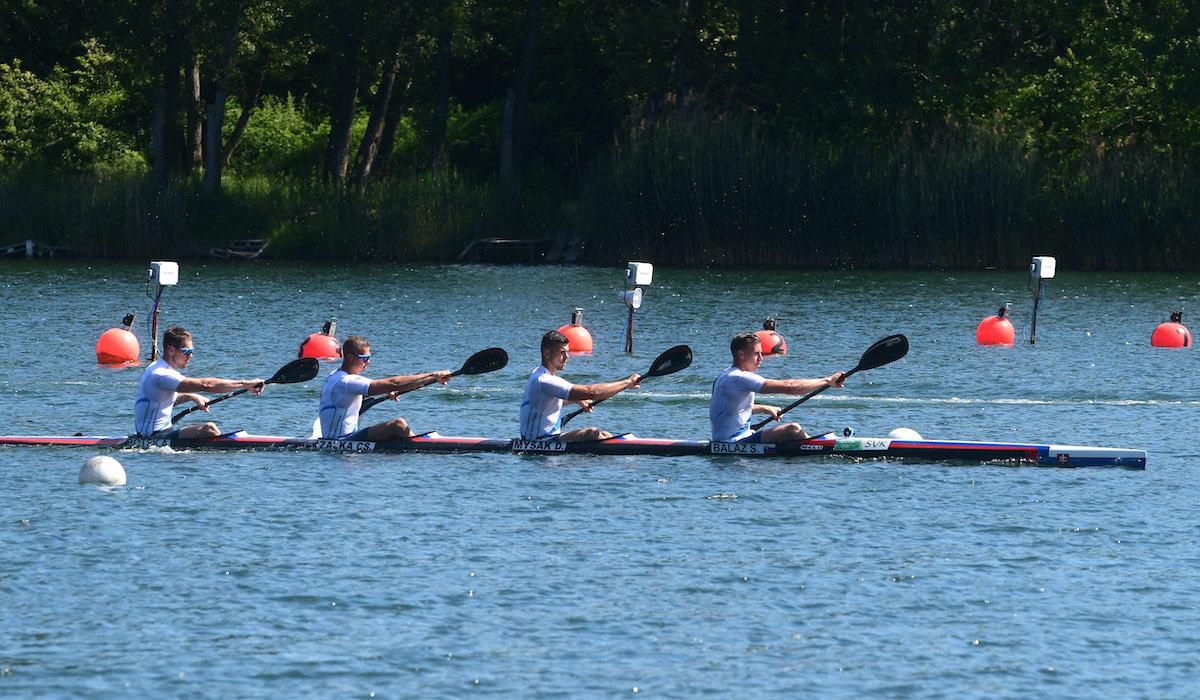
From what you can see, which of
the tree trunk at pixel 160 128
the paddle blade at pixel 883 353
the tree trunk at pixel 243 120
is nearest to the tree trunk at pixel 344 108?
the tree trunk at pixel 243 120

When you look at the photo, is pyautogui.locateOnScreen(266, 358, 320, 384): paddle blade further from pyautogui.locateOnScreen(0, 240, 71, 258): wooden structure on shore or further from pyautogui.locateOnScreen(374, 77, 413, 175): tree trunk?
pyautogui.locateOnScreen(374, 77, 413, 175): tree trunk

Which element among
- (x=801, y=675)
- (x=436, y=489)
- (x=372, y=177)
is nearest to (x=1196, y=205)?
(x=372, y=177)

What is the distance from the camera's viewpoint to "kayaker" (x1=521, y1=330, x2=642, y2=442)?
20.8m

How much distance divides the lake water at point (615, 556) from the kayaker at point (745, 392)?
0.38m

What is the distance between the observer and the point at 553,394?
20.9 metres

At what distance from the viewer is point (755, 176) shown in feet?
171

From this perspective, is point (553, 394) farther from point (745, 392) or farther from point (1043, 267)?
point (1043, 267)

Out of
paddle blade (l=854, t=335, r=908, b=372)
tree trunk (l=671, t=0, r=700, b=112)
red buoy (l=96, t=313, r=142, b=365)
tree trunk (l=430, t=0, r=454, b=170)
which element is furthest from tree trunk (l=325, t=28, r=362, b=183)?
paddle blade (l=854, t=335, r=908, b=372)

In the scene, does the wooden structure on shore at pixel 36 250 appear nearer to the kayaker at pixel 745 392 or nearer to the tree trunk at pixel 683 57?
the tree trunk at pixel 683 57

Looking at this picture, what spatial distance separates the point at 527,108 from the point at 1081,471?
45.0m

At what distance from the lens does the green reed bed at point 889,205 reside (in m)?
51.4

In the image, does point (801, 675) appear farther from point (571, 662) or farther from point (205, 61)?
point (205, 61)

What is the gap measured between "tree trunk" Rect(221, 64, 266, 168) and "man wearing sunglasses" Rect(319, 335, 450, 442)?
151 ft

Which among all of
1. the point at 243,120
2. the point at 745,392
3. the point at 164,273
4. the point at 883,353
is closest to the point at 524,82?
the point at 243,120
